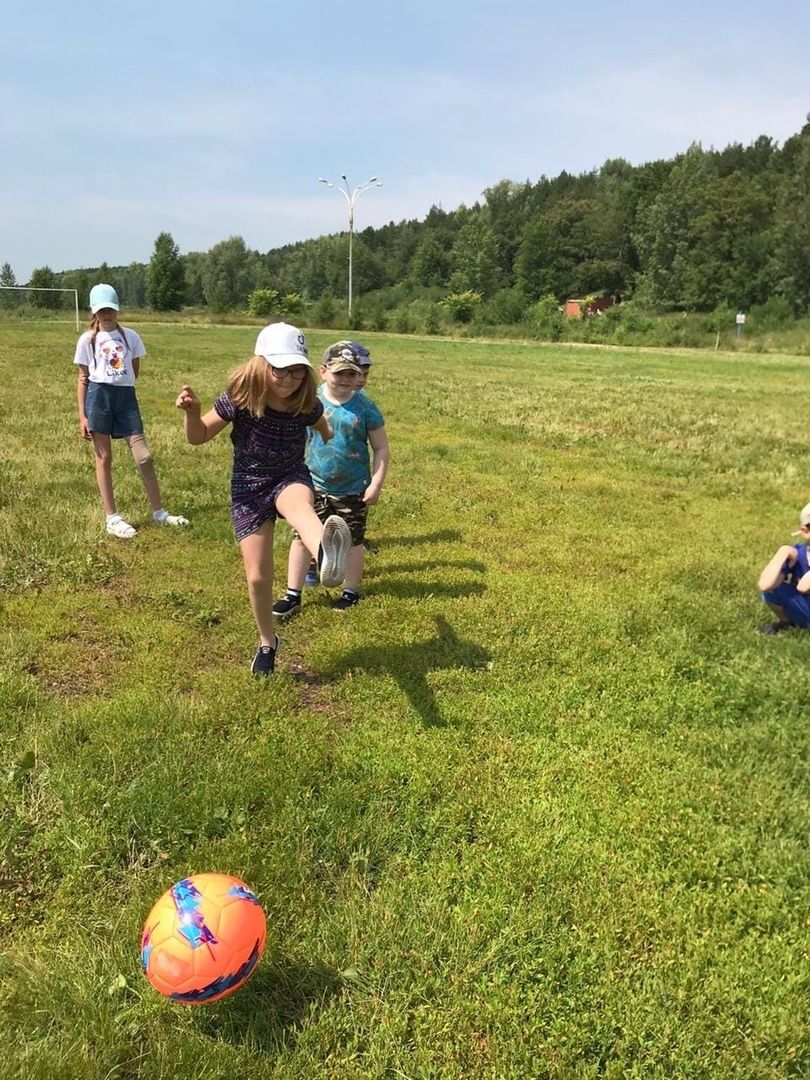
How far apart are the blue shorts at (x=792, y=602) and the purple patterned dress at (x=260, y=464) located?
329 cm

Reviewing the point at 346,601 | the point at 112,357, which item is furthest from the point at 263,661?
the point at 112,357

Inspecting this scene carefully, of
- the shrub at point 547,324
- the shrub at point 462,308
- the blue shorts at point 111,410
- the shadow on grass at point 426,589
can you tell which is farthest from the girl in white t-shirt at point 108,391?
the shrub at point 462,308

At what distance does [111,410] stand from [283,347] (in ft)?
11.4

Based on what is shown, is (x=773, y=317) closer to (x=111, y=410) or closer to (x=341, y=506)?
(x=111, y=410)

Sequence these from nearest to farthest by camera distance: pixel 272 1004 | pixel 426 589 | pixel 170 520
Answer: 1. pixel 272 1004
2. pixel 426 589
3. pixel 170 520

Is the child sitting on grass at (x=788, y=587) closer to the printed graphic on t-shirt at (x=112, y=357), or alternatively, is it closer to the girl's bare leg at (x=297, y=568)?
the girl's bare leg at (x=297, y=568)

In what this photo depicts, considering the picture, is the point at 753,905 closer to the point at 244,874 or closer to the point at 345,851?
the point at 345,851

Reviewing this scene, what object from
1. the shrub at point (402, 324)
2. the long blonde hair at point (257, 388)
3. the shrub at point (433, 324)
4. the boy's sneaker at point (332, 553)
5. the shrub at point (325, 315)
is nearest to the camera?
the boy's sneaker at point (332, 553)

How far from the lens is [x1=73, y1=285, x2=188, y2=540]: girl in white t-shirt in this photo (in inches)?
246

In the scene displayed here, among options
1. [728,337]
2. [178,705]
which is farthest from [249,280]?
[178,705]

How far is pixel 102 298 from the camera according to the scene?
628cm

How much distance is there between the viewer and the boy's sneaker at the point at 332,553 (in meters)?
3.17

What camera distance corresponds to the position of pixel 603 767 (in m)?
3.40

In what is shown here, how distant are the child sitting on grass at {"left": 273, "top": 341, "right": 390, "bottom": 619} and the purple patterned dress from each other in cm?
101
